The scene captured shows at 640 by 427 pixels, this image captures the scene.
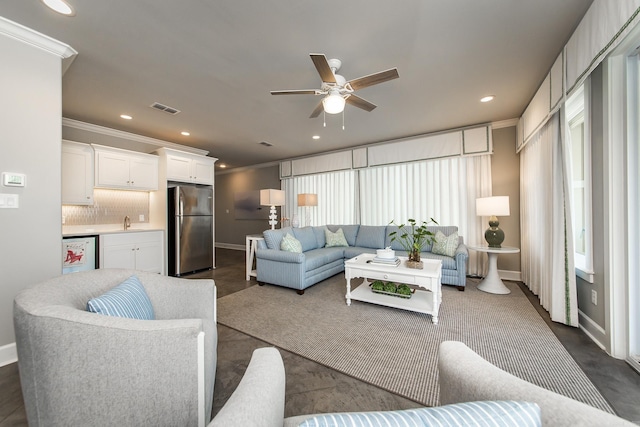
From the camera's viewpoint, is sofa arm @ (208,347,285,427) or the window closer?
sofa arm @ (208,347,285,427)

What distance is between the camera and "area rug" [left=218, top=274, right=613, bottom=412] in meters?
1.56

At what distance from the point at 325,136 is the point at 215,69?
236 cm

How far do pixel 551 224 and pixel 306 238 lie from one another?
3.18 metres

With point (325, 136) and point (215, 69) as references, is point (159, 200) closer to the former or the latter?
point (215, 69)

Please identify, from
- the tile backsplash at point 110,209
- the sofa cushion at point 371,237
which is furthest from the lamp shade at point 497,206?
the tile backsplash at point 110,209

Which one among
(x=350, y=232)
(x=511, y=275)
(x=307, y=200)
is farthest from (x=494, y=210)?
(x=307, y=200)

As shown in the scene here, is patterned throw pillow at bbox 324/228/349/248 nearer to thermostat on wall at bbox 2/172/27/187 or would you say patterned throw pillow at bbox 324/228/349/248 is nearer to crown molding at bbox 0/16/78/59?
thermostat on wall at bbox 2/172/27/187

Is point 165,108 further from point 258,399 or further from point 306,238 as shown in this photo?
point 258,399

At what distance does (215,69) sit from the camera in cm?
230

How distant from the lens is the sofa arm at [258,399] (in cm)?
52

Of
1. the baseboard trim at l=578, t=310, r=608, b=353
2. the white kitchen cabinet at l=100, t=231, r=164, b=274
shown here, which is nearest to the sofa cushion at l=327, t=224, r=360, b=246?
the baseboard trim at l=578, t=310, r=608, b=353

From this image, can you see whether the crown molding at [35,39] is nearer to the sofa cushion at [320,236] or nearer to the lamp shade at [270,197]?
the lamp shade at [270,197]

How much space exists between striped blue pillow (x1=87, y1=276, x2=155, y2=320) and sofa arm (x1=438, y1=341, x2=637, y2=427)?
1.34m

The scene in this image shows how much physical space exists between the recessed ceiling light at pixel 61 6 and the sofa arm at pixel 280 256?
287 centimetres
